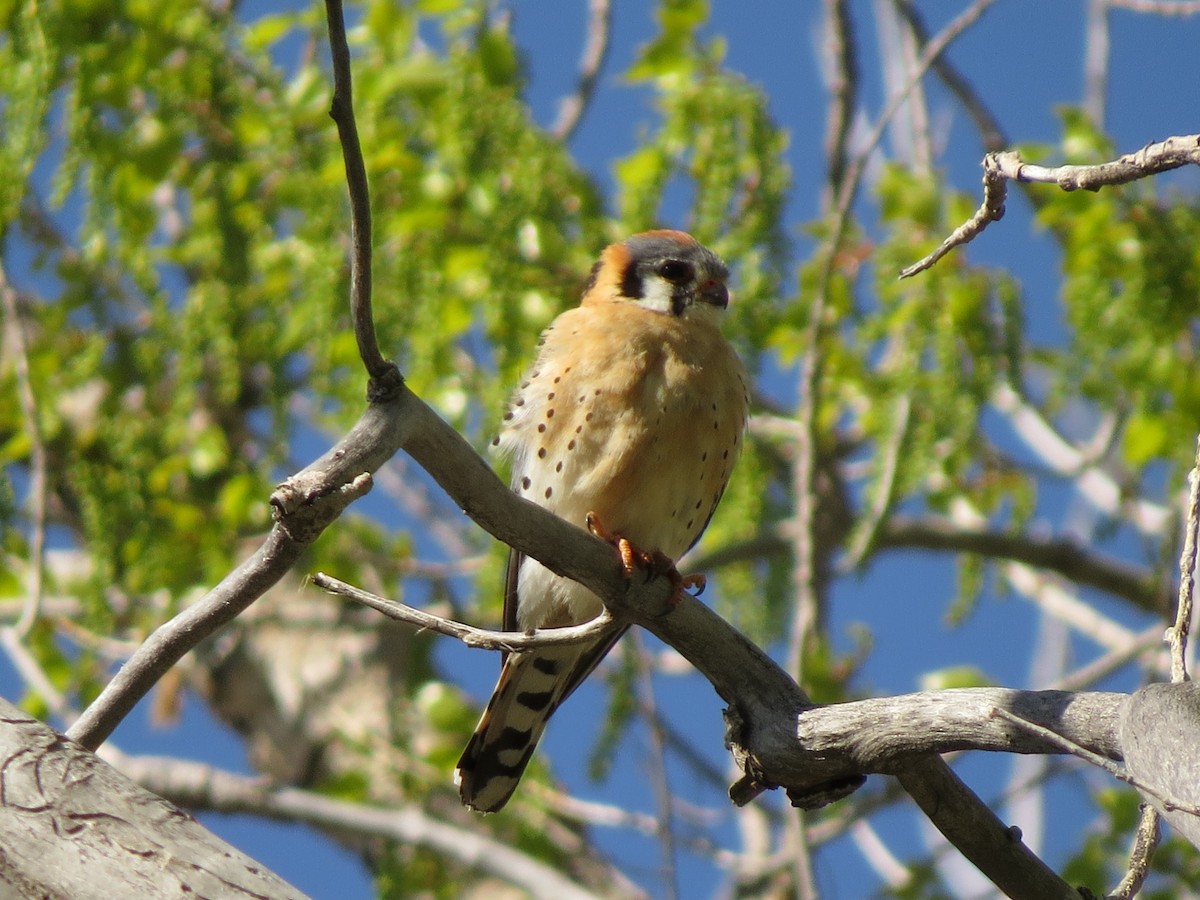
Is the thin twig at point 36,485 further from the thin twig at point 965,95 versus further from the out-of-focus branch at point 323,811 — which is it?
the thin twig at point 965,95

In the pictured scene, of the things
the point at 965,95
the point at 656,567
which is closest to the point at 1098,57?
the point at 965,95

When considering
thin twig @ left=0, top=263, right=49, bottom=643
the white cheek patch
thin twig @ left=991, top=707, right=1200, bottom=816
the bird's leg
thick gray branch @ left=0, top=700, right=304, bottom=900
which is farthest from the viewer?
the white cheek patch

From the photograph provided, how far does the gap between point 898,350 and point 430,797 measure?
2585 millimetres

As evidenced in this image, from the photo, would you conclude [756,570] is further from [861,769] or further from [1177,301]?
[861,769]

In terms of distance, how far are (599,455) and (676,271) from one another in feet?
2.80

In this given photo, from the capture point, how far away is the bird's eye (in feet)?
15.0

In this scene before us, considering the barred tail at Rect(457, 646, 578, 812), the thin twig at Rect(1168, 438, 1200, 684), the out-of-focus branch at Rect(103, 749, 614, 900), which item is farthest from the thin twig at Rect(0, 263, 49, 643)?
the thin twig at Rect(1168, 438, 1200, 684)

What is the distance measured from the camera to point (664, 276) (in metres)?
4.59

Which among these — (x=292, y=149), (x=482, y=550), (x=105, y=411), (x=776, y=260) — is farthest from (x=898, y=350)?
(x=105, y=411)

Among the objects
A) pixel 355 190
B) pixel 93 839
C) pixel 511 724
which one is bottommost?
pixel 93 839

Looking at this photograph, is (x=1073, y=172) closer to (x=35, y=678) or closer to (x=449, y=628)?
(x=449, y=628)

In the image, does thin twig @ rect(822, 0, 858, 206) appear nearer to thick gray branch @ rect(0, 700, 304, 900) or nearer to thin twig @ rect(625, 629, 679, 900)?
thin twig @ rect(625, 629, 679, 900)

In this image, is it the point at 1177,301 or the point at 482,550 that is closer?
the point at 1177,301

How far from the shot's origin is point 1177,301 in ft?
15.6
